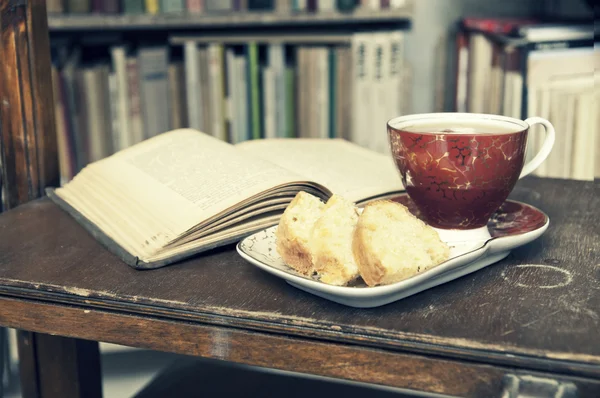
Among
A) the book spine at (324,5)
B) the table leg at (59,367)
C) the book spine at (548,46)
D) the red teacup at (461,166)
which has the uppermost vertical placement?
the book spine at (324,5)

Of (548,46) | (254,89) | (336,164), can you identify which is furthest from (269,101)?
(336,164)

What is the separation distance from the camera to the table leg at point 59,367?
0.76 m

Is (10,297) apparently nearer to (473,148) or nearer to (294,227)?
(294,227)

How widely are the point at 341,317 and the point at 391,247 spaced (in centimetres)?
6

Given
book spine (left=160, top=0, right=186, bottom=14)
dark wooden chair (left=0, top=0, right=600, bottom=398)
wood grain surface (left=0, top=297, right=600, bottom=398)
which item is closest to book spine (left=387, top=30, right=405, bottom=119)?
book spine (left=160, top=0, right=186, bottom=14)

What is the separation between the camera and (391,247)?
1.73 ft

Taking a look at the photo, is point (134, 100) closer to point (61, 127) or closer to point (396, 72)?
point (61, 127)

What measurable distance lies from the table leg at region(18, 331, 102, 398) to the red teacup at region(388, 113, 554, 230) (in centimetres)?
40

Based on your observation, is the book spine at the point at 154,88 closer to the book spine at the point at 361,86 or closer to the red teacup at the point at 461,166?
the book spine at the point at 361,86

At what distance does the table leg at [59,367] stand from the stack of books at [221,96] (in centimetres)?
90

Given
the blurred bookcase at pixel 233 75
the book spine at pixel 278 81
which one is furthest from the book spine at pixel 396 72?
the book spine at pixel 278 81

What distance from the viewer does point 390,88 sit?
1.55 meters

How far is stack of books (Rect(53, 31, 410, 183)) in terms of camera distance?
5.18 ft

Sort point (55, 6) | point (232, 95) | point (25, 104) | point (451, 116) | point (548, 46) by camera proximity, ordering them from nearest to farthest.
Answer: point (451, 116), point (25, 104), point (548, 46), point (55, 6), point (232, 95)
